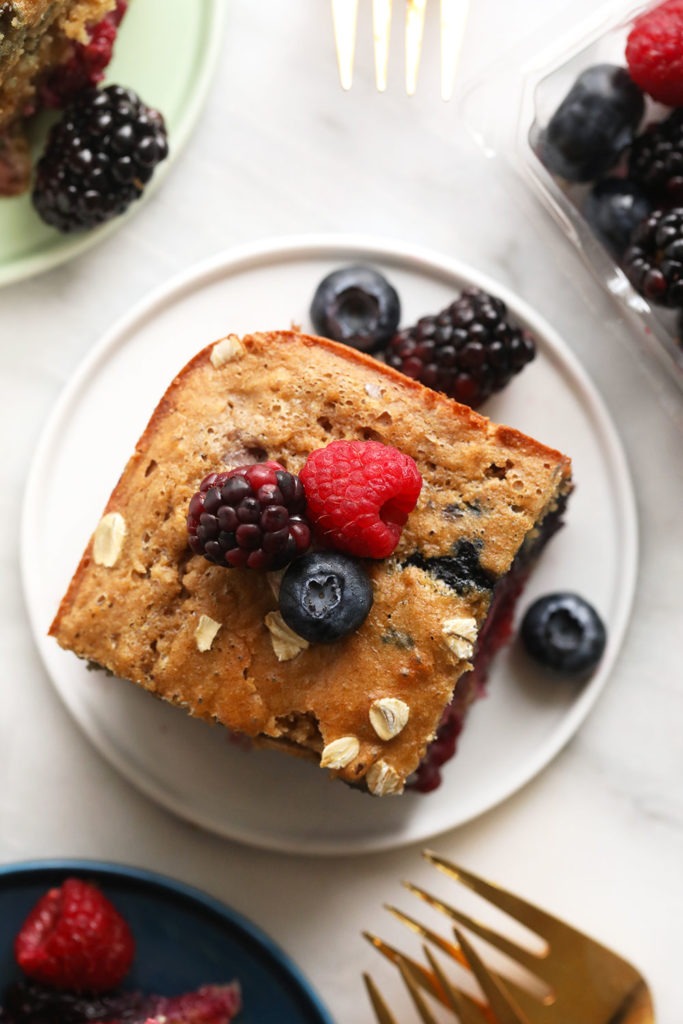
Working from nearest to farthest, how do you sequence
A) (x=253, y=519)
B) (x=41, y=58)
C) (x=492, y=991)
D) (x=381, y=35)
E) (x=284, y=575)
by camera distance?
(x=253, y=519), (x=284, y=575), (x=492, y=991), (x=41, y=58), (x=381, y=35)

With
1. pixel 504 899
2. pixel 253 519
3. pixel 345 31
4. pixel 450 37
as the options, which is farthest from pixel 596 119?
pixel 504 899

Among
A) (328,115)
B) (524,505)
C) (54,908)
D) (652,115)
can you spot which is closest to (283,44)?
(328,115)

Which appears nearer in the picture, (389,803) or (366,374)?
(366,374)

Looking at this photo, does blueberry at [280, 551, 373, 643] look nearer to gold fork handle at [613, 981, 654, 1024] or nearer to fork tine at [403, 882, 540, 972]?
fork tine at [403, 882, 540, 972]

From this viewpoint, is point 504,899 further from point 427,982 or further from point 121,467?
point 121,467

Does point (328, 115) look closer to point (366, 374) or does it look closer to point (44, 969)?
point (366, 374)

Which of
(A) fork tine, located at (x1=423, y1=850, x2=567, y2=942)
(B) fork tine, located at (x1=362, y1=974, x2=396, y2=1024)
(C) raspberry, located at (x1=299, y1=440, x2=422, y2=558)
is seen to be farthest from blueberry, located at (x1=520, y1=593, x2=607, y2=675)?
(B) fork tine, located at (x1=362, y1=974, x2=396, y2=1024)

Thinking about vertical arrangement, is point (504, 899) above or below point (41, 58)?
below

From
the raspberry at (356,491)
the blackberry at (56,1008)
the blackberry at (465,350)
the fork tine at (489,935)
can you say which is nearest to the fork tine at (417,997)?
the fork tine at (489,935)
